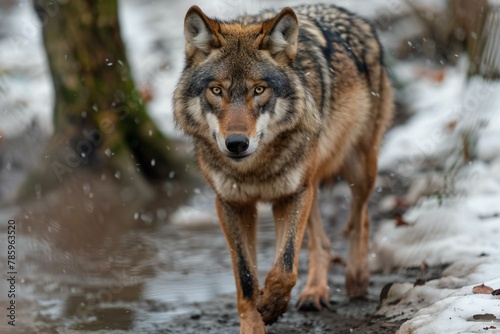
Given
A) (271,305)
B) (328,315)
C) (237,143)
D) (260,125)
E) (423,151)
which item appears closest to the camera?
(237,143)

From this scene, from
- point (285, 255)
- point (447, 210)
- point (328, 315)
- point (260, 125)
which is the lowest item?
point (328, 315)

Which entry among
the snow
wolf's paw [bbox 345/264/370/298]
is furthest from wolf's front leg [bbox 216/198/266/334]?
wolf's paw [bbox 345/264/370/298]

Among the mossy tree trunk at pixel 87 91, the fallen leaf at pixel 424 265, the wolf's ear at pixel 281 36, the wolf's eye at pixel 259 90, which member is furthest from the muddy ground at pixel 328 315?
the mossy tree trunk at pixel 87 91

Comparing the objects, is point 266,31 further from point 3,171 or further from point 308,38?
point 3,171

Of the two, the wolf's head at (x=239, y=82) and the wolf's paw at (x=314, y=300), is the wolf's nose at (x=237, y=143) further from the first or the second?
the wolf's paw at (x=314, y=300)

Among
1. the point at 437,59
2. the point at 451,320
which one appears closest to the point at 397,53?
the point at 437,59

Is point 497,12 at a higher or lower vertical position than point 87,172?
→ higher

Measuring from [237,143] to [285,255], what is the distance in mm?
882

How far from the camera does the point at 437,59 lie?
11.5m

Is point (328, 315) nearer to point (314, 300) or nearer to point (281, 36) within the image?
point (314, 300)

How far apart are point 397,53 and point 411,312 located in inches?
304

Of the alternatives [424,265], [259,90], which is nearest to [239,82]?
[259,90]

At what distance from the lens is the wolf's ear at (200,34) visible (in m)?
4.58

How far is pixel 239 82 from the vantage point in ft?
14.4
